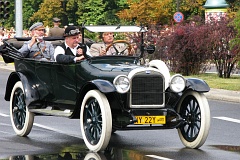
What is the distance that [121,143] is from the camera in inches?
496

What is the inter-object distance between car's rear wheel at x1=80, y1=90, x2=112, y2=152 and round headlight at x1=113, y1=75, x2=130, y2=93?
0.73 ft

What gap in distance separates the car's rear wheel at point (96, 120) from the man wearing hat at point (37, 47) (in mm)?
2226

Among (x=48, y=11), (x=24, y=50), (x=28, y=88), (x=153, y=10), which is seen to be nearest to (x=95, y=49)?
(x=28, y=88)

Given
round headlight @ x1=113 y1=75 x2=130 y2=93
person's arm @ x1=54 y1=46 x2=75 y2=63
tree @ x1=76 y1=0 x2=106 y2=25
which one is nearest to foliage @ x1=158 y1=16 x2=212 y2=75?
person's arm @ x1=54 y1=46 x2=75 y2=63

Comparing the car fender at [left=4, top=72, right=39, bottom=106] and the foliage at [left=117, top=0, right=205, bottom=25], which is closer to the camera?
the car fender at [left=4, top=72, right=39, bottom=106]

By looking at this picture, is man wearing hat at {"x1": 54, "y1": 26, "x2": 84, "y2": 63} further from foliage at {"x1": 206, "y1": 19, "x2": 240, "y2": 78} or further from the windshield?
foliage at {"x1": 206, "y1": 19, "x2": 240, "y2": 78}

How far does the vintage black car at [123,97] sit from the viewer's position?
37.5ft

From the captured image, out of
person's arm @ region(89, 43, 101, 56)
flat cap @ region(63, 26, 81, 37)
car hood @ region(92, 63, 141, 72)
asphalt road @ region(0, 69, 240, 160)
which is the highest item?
flat cap @ region(63, 26, 81, 37)

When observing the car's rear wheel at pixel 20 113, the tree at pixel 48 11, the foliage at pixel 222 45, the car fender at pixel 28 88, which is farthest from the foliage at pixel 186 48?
the tree at pixel 48 11

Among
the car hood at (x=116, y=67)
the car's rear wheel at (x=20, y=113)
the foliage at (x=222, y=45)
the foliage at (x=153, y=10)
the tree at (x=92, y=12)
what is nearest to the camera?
the car hood at (x=116, y=67)

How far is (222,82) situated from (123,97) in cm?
1370

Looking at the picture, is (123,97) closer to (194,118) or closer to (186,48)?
(194,118)

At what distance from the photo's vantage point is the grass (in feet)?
76.4

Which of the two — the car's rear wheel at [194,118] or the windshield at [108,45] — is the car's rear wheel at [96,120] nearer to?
the windshield at [108,45]
